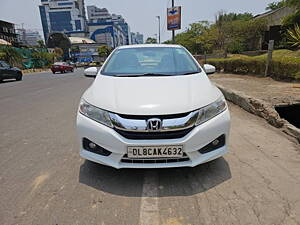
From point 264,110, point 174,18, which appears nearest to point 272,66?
point 264,110

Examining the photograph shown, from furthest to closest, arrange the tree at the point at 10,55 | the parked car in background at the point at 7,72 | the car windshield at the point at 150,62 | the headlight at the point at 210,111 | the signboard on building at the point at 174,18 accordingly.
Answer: the tree at the point at 10,55
the signboard on building at the point at 174,18
the parked car in background at the point at 7,72
the car windshield at the point at 150,62
the headlight at the point at 210,111

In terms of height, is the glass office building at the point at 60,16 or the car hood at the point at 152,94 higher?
the glass office building at the point at 60,16

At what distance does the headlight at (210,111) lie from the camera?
6.63 ft

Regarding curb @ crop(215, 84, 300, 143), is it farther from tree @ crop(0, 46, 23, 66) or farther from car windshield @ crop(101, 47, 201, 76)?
tree @ crop(0, 46, 23, 66)

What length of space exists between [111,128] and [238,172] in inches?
60.4

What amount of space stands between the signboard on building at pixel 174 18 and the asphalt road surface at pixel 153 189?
88.6 ft

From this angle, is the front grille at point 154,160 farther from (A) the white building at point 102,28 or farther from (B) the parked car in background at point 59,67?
(A) the white building at point 102,28

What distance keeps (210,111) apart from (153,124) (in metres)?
0.62

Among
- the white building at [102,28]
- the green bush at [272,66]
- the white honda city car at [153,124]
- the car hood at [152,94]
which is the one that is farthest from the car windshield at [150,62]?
the white building at [102,28]

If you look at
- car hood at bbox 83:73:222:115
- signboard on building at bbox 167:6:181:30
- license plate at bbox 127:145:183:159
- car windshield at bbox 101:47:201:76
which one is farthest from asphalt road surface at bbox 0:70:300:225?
signboard on building at bbox 167:6:181:30

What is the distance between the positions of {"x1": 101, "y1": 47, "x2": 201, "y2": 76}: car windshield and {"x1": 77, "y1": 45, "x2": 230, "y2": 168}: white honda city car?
16.0 inches

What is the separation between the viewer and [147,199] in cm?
197

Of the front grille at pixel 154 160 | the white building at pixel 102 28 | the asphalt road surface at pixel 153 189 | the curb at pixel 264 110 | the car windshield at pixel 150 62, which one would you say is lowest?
the asphalt road surface at pixel 153 189

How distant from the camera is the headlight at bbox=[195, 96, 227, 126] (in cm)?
202
